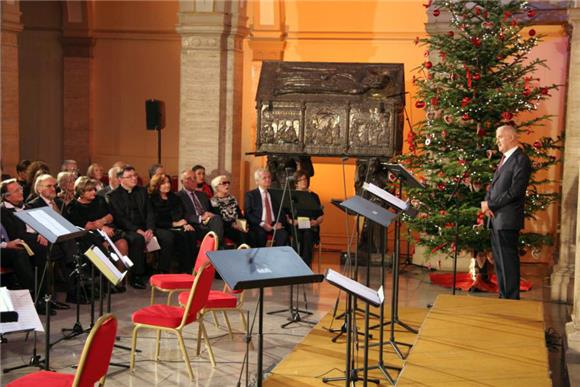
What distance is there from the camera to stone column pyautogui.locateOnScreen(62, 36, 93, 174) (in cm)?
1756

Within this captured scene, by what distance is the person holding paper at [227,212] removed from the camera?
12.1 m

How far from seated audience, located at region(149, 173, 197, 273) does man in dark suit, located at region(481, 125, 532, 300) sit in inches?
155

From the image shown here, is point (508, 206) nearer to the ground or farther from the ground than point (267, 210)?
farther from the ground

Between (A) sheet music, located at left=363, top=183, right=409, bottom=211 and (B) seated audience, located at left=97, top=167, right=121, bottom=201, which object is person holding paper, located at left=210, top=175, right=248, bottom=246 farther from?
(A) sheet music, located at left=363, top=183, right=409, bottom=211

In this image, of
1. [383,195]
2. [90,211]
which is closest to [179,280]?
[383,195]

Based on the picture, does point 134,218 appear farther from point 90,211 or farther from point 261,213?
point 261,213

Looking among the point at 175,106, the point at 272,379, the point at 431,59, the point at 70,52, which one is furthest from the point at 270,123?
the point at 272,379

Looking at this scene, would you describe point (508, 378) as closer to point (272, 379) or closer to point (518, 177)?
point (272, 379)

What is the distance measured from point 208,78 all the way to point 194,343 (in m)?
5.57

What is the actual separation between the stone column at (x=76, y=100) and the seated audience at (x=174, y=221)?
626 centimetres

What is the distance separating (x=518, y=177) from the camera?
9.24m

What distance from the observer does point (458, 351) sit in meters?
6.70

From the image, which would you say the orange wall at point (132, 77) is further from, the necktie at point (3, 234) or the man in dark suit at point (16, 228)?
the necktie at point (3, 234)

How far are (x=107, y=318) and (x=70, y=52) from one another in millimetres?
13400
